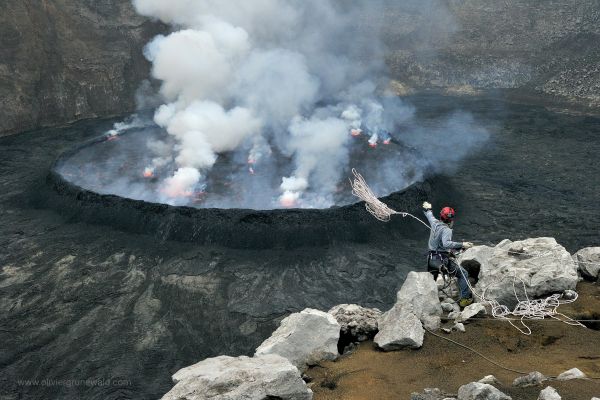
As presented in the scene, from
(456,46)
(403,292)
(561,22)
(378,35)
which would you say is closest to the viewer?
(403,292)

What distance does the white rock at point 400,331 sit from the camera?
819cm

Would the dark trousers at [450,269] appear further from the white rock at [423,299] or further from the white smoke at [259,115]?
the white smoke at [259,115]

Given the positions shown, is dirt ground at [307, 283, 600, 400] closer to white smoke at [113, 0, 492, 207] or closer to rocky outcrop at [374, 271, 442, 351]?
rocky outcrop at [374, 271, 442, 351]

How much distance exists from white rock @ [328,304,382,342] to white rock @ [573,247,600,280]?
4464 millimetres

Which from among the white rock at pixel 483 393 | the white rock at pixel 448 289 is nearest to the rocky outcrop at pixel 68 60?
the white rock at pixel 448 289

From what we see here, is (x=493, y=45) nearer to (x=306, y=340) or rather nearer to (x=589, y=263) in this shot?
(x=589, y=263)

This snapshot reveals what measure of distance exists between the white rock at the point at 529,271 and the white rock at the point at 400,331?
2046 mm

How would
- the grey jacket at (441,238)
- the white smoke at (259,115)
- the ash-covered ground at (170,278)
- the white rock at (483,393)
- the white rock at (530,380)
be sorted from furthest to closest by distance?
the white smoke at (259,115)
the ash-covered ground at (170,278)
the grey jacket at (441,238)
the white rock at (530,380)
the white rock at (483,393)

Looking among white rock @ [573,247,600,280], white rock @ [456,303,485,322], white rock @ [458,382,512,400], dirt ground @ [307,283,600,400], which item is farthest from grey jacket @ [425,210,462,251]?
white rock @ [458,382,512,400]

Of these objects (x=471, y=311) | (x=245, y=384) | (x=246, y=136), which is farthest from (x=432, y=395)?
(x=246, y=136)

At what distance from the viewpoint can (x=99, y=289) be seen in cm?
1359

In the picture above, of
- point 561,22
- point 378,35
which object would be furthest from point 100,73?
point 561,22

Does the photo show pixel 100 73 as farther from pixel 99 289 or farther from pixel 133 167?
pixel 99 289

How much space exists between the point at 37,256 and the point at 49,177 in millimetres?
5056
